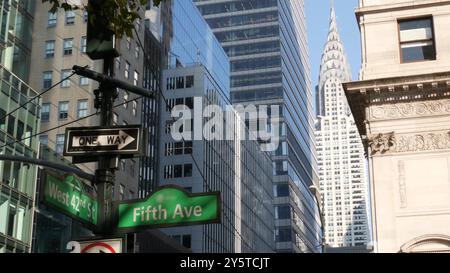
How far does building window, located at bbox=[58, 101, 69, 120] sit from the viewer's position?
64.8 metres

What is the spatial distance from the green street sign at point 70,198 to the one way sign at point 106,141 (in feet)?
1.50

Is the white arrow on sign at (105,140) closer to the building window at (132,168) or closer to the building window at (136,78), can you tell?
the building window at (132,168)

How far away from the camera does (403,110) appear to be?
35594 millimetres

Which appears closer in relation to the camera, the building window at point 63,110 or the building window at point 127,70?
the building window at point 63,110

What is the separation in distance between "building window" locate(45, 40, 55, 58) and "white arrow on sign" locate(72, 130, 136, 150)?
2288 inches

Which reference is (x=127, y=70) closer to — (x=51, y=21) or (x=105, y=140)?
(x=51, y=21)

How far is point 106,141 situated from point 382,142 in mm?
26924

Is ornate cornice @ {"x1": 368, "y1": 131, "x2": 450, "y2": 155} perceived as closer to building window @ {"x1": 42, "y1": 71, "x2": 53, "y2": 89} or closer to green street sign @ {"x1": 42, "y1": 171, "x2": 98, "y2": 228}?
green street sign @ {"x1": 42, "y1": 171, "x2": 98, "y2": 228}

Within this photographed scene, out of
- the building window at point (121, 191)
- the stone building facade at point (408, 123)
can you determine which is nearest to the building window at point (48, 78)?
the building window at point (121, 191)

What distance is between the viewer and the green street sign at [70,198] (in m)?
9.02

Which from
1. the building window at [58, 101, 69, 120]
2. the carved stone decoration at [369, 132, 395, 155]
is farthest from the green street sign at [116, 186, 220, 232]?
the building window at [58, 101, 69, 120]

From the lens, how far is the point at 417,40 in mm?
37156

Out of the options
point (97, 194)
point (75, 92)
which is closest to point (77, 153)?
point (97, 194)
